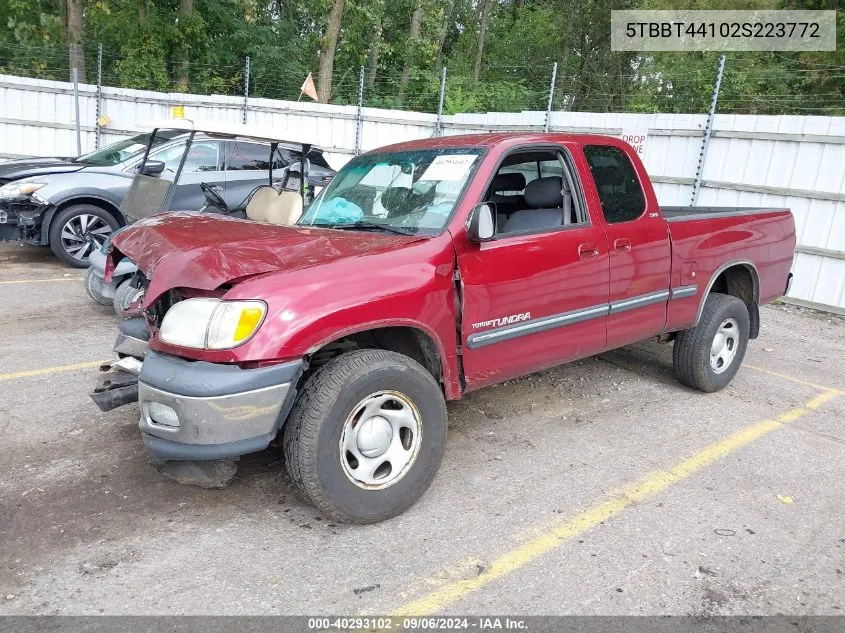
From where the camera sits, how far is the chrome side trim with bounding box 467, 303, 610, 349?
11.6 feet

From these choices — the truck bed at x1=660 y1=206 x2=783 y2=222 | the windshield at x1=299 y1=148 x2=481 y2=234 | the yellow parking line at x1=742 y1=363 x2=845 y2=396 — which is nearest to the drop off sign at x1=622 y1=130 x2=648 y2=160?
the truck bed at x1=660 y1=206 x2=783 y2=222

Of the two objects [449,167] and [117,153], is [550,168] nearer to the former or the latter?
[449,167]

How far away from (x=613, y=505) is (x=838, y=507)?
127 cm

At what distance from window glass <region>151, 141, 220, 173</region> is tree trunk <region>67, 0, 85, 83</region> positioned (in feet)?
31.1

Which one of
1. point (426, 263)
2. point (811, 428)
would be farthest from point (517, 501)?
point (811, 428)

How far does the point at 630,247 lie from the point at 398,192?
1.57 m

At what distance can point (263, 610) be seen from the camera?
101 inches

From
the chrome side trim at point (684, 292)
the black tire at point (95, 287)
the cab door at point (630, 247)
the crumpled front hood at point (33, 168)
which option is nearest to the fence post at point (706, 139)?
the chrome side trim at point (684, 292)

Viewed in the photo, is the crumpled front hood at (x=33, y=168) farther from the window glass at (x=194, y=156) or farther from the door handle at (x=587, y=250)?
the door handle at (x=587, y=250)

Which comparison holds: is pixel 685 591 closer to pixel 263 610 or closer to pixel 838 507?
pixel 838 507

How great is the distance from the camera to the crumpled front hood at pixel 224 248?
2.92m

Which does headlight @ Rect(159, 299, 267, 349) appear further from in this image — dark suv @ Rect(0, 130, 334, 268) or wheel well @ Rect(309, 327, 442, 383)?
dark suv @ Rect(0, 130, 334, 268)

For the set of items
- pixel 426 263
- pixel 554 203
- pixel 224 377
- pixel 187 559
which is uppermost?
pixel 554 203

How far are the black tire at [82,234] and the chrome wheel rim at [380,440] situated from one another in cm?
634
